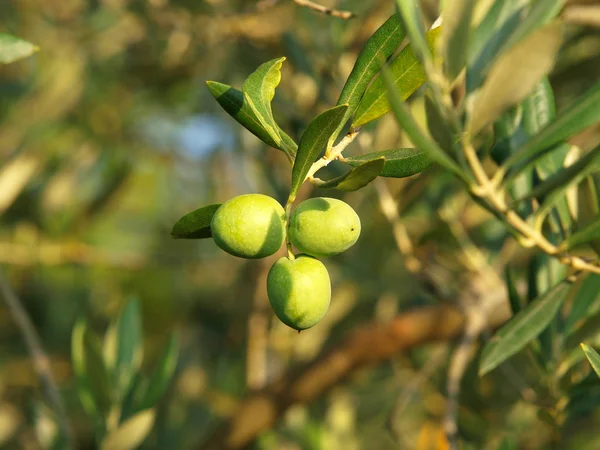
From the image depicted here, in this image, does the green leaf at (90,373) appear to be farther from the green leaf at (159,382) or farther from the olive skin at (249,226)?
the olive skin at (249,226)

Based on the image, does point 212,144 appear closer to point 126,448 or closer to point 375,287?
point 375,287

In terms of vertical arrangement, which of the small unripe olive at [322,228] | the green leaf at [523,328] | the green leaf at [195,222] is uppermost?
the small unripe olive at [322,228]

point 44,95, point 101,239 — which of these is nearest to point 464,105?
point 44,95

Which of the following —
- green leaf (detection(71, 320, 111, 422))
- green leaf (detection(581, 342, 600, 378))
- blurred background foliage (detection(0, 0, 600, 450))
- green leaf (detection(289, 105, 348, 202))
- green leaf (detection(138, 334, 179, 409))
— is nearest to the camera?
green leaf (detection(289, 105, 348, 202))

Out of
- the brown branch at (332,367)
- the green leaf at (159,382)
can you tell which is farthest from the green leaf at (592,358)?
the brown branch at (332,367)

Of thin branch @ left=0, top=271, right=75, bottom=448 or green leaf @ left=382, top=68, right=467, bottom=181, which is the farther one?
thin branch @ left=0, top=271, right=75, bottom=448

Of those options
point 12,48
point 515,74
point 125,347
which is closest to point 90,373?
point 125,347

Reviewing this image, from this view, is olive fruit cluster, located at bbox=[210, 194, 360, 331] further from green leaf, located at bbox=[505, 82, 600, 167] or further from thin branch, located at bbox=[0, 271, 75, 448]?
thin branch, located at bbox=[0, 271, 75, 448]

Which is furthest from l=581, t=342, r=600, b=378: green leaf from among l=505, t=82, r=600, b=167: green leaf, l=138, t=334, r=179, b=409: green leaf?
l=138, t=334, r=179, b=409: green leaf
